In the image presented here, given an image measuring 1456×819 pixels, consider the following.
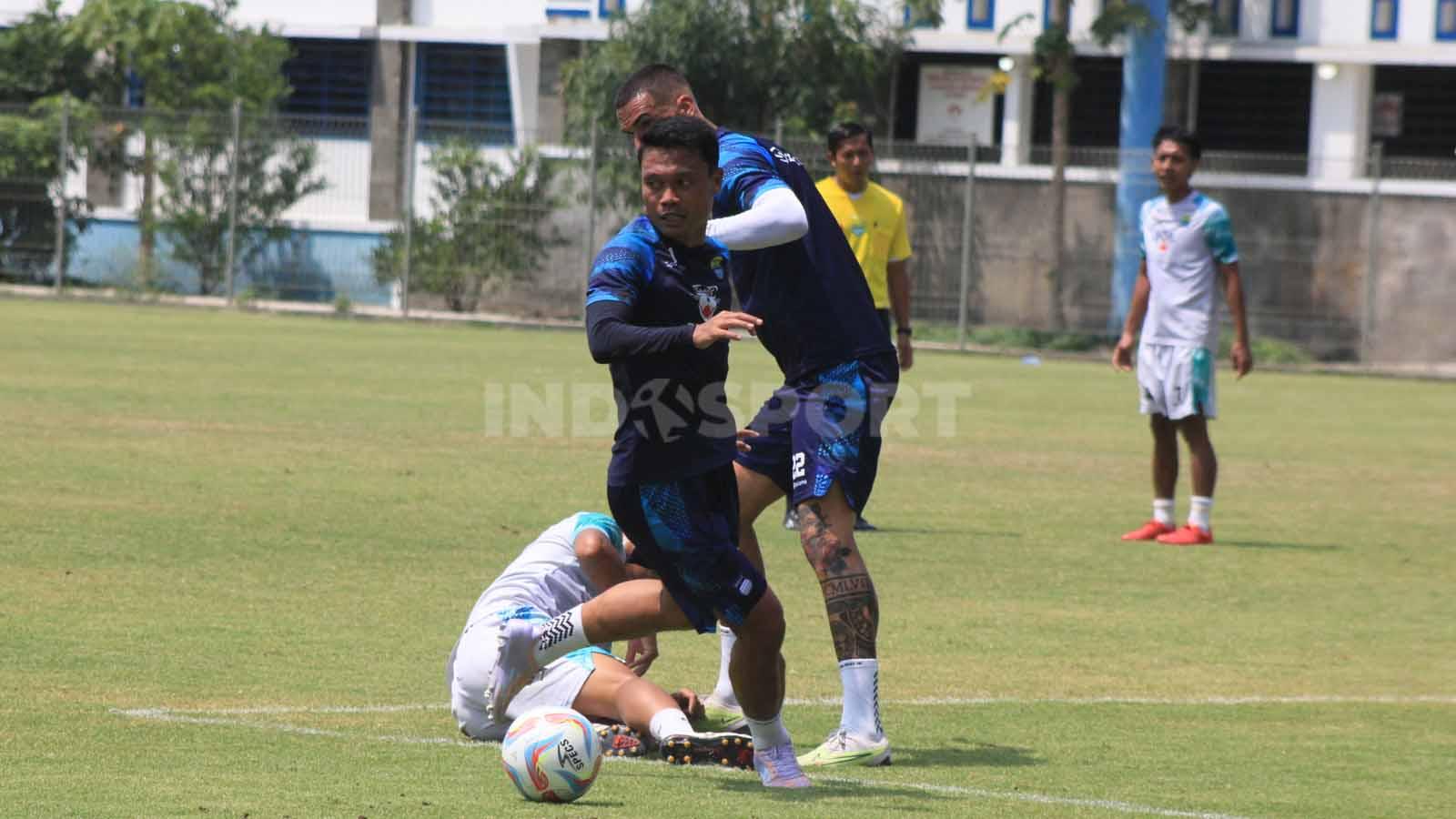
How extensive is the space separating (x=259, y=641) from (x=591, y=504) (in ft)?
16.0

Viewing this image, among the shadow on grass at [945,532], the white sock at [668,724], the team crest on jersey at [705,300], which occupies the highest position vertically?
the team crest on jersey at [705,300]

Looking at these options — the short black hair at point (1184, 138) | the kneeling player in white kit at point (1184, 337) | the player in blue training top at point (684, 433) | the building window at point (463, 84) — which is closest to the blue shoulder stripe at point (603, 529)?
the player in blue training top at point (684, 433)

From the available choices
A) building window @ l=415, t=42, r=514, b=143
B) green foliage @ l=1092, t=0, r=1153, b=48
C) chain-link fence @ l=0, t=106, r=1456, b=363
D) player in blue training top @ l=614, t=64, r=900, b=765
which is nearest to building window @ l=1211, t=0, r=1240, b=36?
green foliage @ l=1092, t=0, r=1153, b=48

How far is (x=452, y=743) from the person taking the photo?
6.82m

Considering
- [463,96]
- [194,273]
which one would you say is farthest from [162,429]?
[463,96]

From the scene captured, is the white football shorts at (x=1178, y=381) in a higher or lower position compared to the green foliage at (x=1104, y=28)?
lower

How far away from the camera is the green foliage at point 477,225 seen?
107ft

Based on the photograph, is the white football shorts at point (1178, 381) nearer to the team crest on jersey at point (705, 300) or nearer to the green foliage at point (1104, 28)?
the team crest on jersey at point (705, 300)

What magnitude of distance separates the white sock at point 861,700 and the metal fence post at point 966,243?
81.1 ft

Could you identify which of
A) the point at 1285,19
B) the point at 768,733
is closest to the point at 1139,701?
the point at 768,733

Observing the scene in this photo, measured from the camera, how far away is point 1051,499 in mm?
14727

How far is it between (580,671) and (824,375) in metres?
1.26

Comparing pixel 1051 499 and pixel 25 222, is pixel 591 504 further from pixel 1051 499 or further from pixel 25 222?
pixel 25 222

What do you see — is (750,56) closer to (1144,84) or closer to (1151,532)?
(1144,84)
